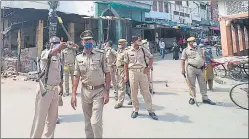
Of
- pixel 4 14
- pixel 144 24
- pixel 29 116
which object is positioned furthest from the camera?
pixel 144 24

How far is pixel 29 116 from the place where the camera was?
15.6ft

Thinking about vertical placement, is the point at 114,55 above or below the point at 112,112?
above

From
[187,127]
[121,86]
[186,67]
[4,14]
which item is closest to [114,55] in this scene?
[121,86]

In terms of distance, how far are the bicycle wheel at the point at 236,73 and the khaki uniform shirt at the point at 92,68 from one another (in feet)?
21.3

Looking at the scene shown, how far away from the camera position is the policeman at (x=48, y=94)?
10.7ft

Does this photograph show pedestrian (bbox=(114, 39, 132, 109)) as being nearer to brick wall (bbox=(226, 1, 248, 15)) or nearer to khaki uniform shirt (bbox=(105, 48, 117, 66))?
khaki uniform shirt (bbox=(105, 48, 117, 66))

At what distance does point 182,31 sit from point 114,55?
20235mm

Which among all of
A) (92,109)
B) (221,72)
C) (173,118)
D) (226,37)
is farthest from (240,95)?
(226,37)

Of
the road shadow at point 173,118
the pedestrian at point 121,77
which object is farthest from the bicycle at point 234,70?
the road shadow at point 173,118

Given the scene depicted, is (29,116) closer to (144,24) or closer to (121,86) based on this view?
(121,86)

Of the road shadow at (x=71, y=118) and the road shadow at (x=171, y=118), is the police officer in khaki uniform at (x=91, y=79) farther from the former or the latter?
the road shadow at (x=171, y=118)

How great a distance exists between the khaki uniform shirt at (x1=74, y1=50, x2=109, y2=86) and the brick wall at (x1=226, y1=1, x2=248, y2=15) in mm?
9504

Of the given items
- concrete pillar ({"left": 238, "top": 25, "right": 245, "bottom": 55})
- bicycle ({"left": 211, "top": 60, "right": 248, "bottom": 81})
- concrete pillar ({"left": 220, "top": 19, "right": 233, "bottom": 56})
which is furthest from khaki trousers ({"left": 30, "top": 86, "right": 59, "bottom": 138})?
concrete pillar ({"left": 238, "top": 25, "right": 245, "bottom": 55})

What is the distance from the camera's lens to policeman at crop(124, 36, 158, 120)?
15.1 feet
